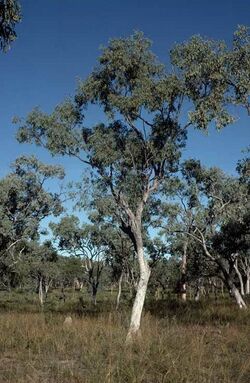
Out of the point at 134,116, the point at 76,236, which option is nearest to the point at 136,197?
the point at 134,116

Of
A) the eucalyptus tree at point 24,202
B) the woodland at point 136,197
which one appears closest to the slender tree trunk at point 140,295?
the woodland at point 136,197

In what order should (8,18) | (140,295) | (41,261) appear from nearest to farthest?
(8,18)
(140,295)
(41,261)

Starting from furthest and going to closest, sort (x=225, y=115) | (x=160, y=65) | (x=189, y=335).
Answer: (x=160, y=65) → (x=225, y=115) → (x=189, y=335)

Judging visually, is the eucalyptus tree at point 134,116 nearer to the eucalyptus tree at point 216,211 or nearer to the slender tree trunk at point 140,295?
the slender tree trunk at point 140,295

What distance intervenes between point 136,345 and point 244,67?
9.37m

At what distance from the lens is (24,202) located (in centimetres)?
3338

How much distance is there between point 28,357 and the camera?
10227 millimetres

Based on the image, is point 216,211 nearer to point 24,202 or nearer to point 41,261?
point 24,202

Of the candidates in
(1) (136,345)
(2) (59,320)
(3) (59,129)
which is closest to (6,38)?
(1) (136,345)

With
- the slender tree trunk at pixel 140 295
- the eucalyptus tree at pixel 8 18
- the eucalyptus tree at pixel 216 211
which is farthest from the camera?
the eucalyptus tree at pixel 216 211

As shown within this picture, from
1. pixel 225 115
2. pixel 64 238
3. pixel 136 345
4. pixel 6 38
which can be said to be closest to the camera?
pixel 6 38

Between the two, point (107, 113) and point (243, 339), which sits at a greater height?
point (107, 113)

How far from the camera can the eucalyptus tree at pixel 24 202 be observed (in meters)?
32.1

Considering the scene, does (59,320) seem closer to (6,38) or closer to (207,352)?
(207,352)
